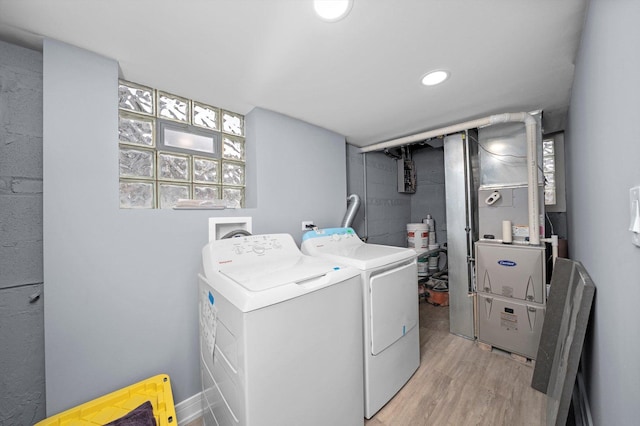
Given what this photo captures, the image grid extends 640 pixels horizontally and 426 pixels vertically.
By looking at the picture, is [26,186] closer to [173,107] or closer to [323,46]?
[173,107]

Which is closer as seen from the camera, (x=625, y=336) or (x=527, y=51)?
(x=625, y=336)

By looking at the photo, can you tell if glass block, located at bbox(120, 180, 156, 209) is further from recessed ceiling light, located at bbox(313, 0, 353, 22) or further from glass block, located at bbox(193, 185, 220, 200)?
recessed ceiling light, located at bbox(313, 0, 353, 22)

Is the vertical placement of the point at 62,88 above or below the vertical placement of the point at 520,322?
above

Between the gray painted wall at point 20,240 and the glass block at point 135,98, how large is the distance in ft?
1.15

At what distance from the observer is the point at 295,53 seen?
49.7 inches

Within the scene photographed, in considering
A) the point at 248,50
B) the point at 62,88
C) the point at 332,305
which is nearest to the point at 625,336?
the point at 332,305

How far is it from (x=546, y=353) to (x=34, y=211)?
3.31 metres

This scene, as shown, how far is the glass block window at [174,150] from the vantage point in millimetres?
1480

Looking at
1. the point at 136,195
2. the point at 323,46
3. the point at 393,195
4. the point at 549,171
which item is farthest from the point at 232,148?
the point at 549,171

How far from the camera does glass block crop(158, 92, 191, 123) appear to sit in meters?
1.61

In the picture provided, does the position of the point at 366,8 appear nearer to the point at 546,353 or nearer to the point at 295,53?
the point at 295,53

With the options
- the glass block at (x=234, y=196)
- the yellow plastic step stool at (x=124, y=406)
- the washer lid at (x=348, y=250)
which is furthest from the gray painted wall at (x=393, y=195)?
the yellow plastic step stool at (x=124, y=406)

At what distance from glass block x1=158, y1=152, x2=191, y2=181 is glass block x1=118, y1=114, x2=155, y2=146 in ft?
0.39

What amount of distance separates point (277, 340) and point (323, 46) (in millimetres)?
1464
